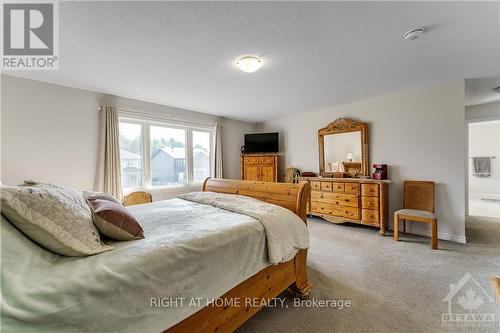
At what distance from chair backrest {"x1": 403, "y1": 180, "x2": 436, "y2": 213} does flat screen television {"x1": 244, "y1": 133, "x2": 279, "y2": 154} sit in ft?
9.05

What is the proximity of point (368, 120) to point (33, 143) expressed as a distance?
17.5 feet

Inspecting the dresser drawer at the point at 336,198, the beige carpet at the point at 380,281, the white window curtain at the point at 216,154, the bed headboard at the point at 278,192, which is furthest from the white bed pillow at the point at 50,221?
the white window curtain at the point at 216,154

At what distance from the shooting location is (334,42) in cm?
200

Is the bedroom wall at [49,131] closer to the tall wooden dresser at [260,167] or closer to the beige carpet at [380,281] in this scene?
the tall wooden dresser at [260,167]

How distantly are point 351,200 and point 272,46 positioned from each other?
2.93 meters

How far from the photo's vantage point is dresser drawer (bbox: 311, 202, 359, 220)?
3.66m

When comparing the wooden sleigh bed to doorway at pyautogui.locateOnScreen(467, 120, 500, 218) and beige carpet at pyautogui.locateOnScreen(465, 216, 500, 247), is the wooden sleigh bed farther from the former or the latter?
doorway at pyautogui.locateOnScreen(467, 120, 500, 218)

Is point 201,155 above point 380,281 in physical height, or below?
above

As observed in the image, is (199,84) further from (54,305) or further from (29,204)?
(54,305)

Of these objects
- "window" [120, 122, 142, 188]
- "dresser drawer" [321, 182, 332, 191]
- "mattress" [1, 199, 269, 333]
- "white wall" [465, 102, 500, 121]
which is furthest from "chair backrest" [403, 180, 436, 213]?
"window" [120, 122, 142, 188]

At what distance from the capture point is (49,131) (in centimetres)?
287

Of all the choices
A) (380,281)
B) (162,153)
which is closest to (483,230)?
(380,281)

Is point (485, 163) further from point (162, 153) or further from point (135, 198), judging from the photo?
point (135, 198)

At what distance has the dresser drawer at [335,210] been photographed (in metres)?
3.66
